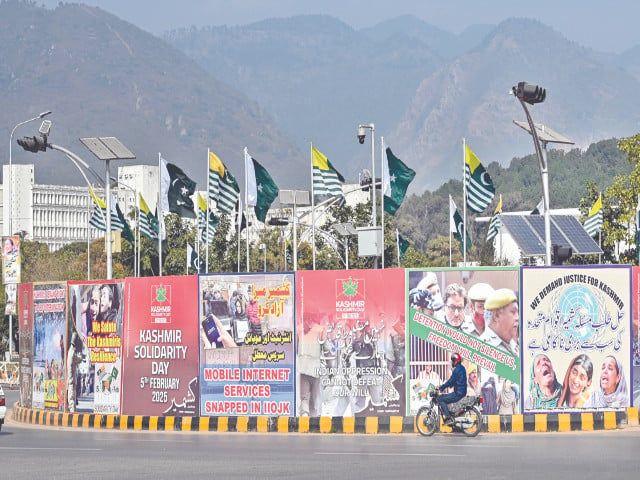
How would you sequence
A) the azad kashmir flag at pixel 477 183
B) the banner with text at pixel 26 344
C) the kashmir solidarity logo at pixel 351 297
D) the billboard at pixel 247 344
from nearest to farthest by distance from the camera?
the kashmir solidarity logo at pixel 351 297 → the billboard at pixel 247 344 → the banner with text at pixel 26 344 → the azad kashmir flag at pixel 477 183

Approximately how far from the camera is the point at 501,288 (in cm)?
2603

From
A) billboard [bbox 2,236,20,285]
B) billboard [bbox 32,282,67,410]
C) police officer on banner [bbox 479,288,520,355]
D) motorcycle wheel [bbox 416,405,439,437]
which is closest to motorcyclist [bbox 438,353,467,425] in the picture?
motorcycle wheel [bbox 416,405,439,437]

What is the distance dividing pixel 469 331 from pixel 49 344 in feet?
37.6

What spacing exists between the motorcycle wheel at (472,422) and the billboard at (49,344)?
1115cm

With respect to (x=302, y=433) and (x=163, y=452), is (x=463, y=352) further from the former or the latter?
(x=163, y=452)

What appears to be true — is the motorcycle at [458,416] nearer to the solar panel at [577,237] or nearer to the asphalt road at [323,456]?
the asphalt road at [323,456]

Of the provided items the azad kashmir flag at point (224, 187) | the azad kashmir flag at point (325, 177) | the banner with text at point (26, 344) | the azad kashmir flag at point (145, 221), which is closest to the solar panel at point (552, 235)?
the azad kashmir flag at point (325, 177)

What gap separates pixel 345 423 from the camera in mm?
26422

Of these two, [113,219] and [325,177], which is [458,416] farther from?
[113,219]

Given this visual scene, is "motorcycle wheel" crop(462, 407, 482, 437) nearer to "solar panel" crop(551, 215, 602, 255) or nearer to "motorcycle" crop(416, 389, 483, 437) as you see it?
"motorcycle" crop(416, 389, 483, 437)

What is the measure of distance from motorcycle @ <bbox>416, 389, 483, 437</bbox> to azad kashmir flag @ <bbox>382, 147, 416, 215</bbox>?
16.0m

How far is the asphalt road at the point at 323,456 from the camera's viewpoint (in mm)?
17656

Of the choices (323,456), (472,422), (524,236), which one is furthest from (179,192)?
(323,456)

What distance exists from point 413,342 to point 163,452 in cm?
683
